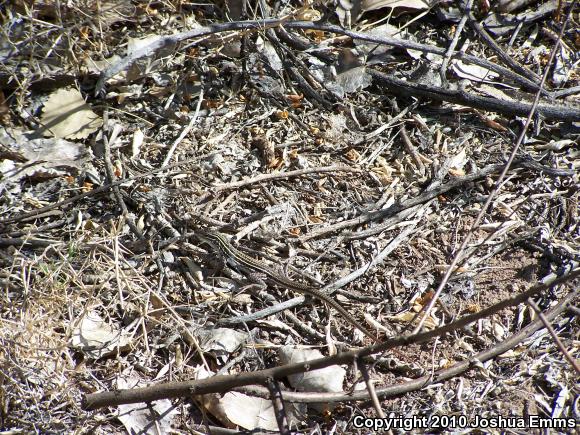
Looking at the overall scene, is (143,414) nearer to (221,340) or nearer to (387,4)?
(221,340)

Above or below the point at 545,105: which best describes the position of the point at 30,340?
below

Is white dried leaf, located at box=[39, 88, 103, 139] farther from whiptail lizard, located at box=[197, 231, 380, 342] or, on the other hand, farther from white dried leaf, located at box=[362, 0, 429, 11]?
white dried leaf, located at box=[362, 0, 429, 11]

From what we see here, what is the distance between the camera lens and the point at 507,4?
349cm

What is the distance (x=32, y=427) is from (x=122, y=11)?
80.9 inches

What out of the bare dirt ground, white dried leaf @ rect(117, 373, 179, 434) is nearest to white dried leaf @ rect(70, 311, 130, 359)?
the bare dirt ground

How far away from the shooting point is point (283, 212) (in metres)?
2.88

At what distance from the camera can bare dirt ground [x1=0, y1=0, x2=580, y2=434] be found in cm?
237

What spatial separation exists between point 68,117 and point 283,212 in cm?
118

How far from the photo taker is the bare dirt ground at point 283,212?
7.76ft

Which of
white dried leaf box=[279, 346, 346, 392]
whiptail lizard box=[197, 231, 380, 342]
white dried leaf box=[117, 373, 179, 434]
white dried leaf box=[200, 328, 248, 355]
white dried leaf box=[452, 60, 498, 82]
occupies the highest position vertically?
white dried leaf box=[452, 60, 498, 82]

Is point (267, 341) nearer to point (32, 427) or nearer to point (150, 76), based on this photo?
point (32, 427)

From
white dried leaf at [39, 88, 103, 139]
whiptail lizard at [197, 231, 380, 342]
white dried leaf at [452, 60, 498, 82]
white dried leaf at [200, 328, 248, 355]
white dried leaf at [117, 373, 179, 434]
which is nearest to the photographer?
white dried leaf at [117, 373, 179, 434]

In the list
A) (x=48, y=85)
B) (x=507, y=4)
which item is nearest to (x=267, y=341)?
(x=48, y=85)

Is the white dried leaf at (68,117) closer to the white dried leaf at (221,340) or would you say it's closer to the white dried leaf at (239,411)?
the white dried leaf at (221,340)
